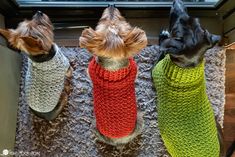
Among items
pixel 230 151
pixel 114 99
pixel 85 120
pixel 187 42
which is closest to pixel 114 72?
pixel 114 99

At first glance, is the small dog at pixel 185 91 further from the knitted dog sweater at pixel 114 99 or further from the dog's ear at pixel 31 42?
the dog's ear at pixel 31 42

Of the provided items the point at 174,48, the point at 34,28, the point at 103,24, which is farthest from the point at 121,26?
the point at 34,28

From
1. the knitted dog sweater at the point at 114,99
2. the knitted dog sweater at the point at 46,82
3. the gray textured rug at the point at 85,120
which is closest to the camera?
the knitted dog sweater at the point at 114,99

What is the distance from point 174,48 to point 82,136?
2.25ft

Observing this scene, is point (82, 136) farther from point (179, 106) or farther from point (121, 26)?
point (121, 26)

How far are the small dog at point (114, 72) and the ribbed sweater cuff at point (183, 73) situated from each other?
0.38ft

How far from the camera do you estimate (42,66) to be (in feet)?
4.46

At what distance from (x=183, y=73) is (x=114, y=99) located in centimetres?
25

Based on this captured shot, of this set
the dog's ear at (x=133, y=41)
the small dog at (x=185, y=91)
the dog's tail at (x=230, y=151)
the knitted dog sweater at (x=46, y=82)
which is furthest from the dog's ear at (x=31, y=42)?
the dog's tail at (x=230, y=151)

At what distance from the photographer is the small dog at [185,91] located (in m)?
1.17

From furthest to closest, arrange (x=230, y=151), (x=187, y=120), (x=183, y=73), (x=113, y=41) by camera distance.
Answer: (x=230, y=151), (x=187, y=120), (x=183, y=73), (x=113, y=41)

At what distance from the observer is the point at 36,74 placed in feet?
4.58

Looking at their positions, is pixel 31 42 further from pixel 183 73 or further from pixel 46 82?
pixel 183 73

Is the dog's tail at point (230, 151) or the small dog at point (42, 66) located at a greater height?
the small dog at point (42, 66)
